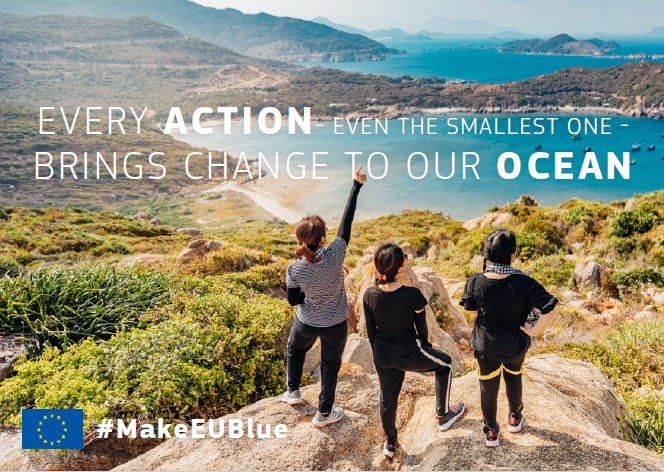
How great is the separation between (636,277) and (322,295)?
407 inches

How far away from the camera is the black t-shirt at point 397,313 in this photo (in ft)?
10.1

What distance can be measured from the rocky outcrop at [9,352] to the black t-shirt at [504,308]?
4845 mm

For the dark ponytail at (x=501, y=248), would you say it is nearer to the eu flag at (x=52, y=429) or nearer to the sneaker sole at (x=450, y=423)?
the sneaker sole at (x=450, y=423)

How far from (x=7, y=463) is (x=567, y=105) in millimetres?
143296

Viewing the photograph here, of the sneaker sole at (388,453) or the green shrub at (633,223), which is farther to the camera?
the green shrub at (633,223)

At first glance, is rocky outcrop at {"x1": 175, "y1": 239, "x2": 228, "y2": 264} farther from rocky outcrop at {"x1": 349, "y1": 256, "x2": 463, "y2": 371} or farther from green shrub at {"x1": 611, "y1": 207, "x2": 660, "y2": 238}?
green shrub at {"x1": 611, "y1": 207, "x2": 660, "y2": 238}

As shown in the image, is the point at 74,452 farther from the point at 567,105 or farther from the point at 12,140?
the point at 567,105

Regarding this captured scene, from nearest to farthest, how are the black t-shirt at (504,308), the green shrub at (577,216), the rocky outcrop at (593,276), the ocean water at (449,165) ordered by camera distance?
the black t-shirt at (504,308)
the rocky outcrop at (593,276)
the green shrub at (577,216)
the ocean water at (449,165)

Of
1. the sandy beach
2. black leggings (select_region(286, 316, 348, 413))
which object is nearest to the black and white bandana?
black leggings (select_region(286, 316, 348, 413))

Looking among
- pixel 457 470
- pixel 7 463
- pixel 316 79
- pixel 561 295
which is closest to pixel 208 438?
pixel 7 463

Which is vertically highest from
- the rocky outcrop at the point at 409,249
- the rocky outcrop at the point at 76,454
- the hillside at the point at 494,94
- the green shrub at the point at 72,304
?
the hillside at the point at 494,94

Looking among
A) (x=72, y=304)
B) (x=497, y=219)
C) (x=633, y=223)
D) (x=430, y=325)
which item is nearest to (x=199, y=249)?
(x=72, y=304)

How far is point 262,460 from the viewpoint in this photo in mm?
3156

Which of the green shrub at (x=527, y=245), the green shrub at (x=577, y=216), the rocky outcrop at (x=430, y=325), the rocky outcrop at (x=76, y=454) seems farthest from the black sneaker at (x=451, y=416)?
the green shrub at (x=577, y=216)
